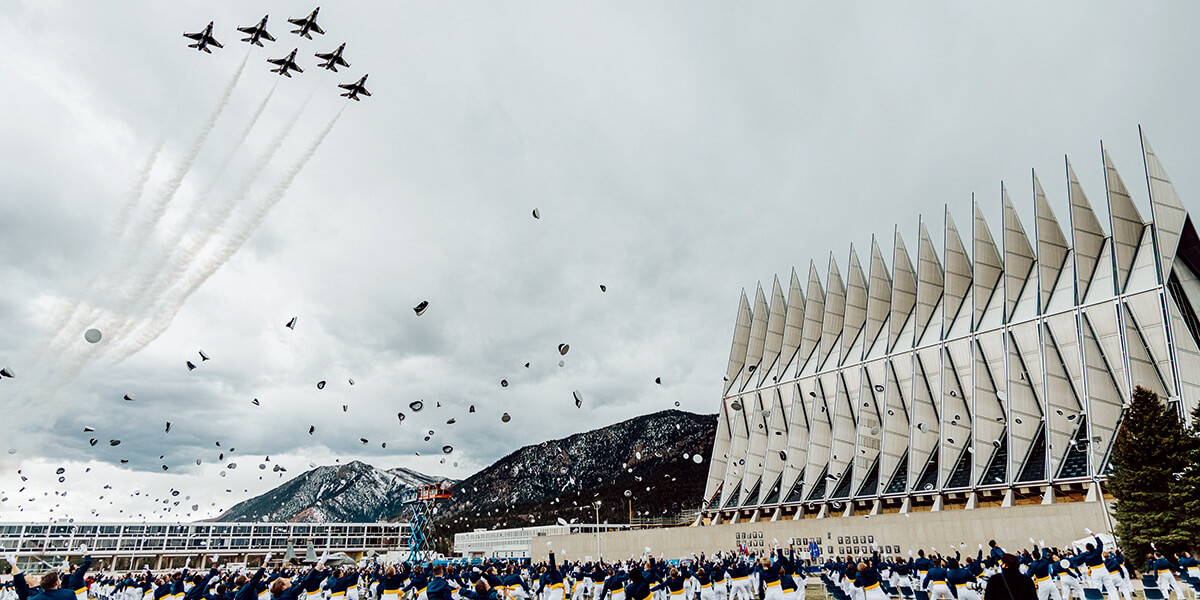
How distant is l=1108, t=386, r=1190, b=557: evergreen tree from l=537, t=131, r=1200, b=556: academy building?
24.4 feet

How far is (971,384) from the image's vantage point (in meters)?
48.8

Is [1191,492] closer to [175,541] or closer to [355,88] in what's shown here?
[355,88]

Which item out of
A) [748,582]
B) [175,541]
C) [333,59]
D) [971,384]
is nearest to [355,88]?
[333,59]

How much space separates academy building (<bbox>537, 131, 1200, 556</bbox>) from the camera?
125 ft

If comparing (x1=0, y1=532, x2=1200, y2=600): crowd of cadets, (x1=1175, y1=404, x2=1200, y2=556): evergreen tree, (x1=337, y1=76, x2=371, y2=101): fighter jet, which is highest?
(x1=337, y1=76, x2=371, y2=101): fighter jet

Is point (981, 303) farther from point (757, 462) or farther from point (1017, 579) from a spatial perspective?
point (1017, 579)

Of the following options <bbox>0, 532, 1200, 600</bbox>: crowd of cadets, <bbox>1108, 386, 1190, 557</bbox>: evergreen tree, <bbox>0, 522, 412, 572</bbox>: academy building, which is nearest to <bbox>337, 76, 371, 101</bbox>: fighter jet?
<bbox>0, 532, 1200, 600</bbox>: crowd of cadets

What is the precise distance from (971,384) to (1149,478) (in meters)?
23.0

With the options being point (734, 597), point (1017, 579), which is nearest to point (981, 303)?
point (734, 597)

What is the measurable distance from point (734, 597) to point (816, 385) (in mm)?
43915

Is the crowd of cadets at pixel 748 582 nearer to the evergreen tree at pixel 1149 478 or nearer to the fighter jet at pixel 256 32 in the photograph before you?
the evergreen tree at pixel 1149 478

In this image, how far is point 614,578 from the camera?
61.4ft

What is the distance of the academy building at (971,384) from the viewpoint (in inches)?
1503

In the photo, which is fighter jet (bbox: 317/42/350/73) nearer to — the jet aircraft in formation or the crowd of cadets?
the jet aircraft in formation
